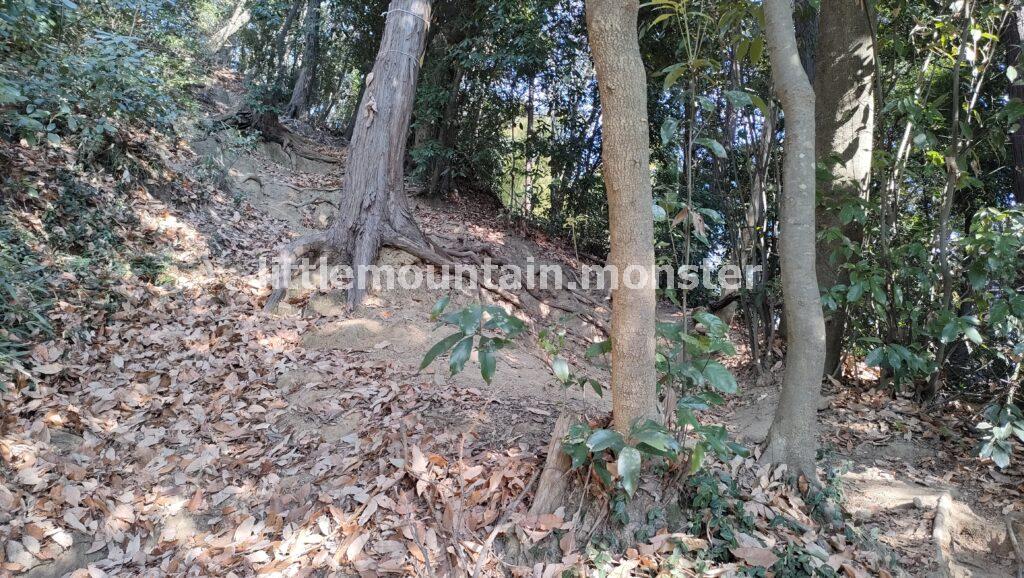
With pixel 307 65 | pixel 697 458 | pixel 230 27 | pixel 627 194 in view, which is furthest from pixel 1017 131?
pixel 230 27

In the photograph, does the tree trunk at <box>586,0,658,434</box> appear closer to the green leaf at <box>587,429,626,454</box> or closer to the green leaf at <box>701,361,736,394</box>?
the green leaf at <box>587,429,626,454</box>

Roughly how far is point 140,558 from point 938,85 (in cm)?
638

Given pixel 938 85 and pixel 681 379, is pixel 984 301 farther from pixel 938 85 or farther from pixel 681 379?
pixel 938 85

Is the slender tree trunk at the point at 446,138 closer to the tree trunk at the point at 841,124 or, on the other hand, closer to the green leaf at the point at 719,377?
the tree trunk at the point at 841,124

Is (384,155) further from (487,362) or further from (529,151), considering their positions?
(529,151)

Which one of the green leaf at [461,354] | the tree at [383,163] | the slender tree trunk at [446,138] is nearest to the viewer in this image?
the green leaf at [461,354]

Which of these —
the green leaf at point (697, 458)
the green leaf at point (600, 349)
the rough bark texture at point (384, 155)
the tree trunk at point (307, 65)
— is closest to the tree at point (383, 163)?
the rough bark texture at point (384, 155)

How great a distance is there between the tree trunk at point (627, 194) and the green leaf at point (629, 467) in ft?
0.70

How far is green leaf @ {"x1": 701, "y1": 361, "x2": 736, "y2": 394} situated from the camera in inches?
83.9

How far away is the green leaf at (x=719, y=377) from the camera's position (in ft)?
6.99

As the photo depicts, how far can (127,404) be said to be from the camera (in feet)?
10.8

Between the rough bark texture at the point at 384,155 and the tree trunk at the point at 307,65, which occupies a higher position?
the tree trunk at the point at 307,65

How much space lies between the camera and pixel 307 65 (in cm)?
1061

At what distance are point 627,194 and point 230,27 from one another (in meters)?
15.8
